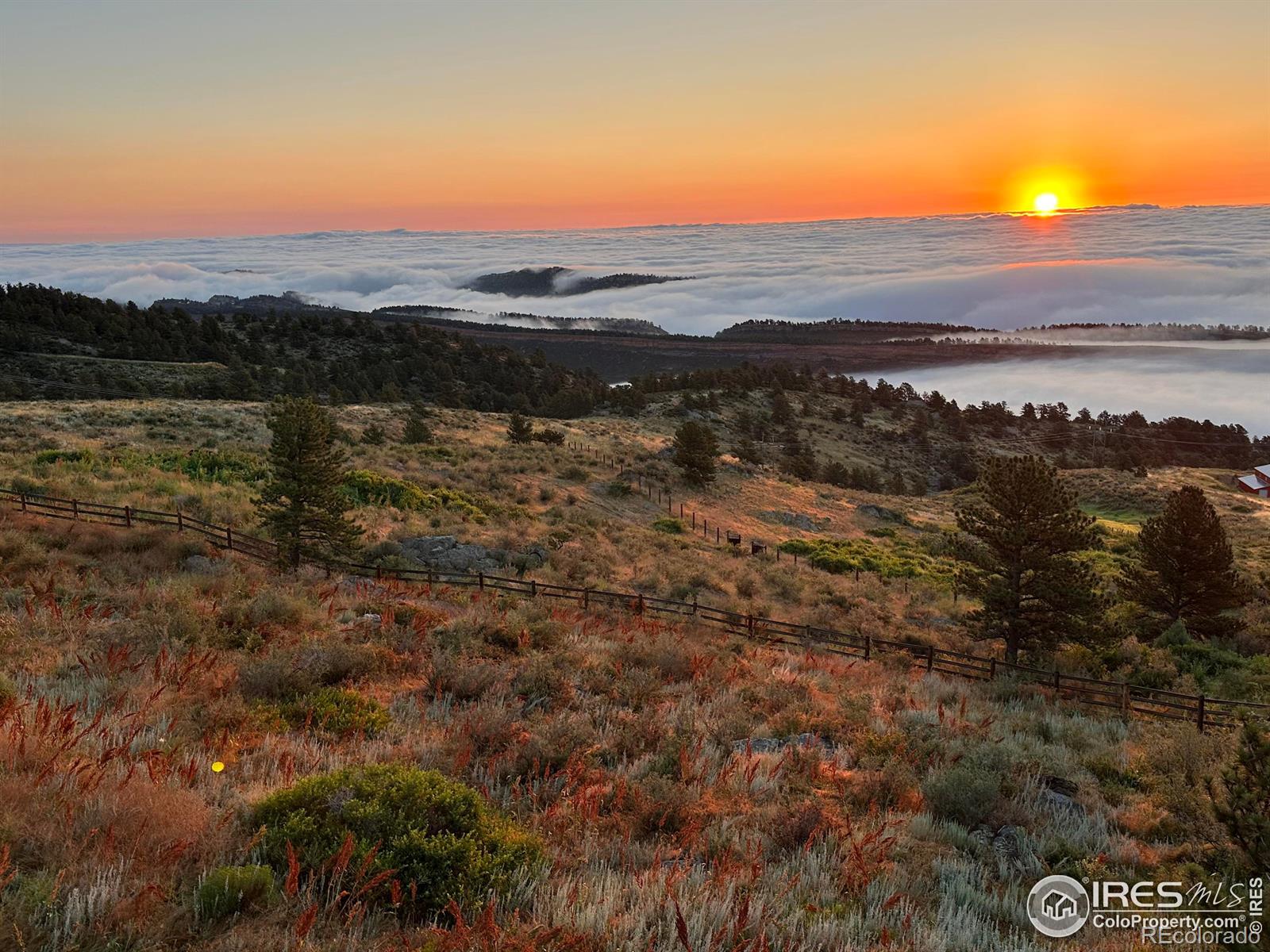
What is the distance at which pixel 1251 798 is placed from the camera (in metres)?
6.11

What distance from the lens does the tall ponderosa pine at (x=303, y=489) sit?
17.1m

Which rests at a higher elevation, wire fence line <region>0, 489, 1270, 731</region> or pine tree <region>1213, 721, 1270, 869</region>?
pine tree <region>1213, 721, 1270, 869</region>

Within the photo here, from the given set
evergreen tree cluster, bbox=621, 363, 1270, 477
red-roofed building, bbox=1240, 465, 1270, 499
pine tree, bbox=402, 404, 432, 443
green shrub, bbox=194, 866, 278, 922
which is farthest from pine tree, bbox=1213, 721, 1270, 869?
red-roofed building, bbox=1240, 465, 1270, 499

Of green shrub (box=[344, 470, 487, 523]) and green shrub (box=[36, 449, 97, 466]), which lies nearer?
green shrub (box=[36, 449, 97, 466])

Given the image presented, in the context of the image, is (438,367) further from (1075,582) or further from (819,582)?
(1075,582)

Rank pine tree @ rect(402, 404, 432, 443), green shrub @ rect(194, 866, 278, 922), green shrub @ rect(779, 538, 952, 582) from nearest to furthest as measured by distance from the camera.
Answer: green shrub @ rect(194, 866, 278, 922), green shrub @ rect(779, 538, 952, 582), pine tree @ rect(402, 404, 432, 443)

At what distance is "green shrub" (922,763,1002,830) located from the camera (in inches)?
297

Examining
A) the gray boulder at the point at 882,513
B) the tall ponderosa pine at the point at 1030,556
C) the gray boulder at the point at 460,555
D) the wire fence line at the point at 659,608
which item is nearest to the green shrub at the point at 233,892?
the wire fence line at the point at 659,608

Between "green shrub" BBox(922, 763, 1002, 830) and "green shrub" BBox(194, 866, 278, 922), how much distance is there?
635 cm

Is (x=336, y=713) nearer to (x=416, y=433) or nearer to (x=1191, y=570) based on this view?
(x=1191, y=570)

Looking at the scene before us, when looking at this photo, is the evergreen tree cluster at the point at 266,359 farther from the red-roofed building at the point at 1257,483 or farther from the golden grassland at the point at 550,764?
the red-roofed building at the point at 1257,483

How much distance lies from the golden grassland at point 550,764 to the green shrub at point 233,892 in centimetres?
5

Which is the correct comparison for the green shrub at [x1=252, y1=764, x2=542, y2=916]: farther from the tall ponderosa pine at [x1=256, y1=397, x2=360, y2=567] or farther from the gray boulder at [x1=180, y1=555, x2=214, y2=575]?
the tall ponderosa pine at [x1=256, y1=397, x2=360, y2=567]

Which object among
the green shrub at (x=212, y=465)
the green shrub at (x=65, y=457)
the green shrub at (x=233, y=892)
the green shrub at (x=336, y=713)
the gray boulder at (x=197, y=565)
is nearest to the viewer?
the green shrub at (x=233, y=892)
